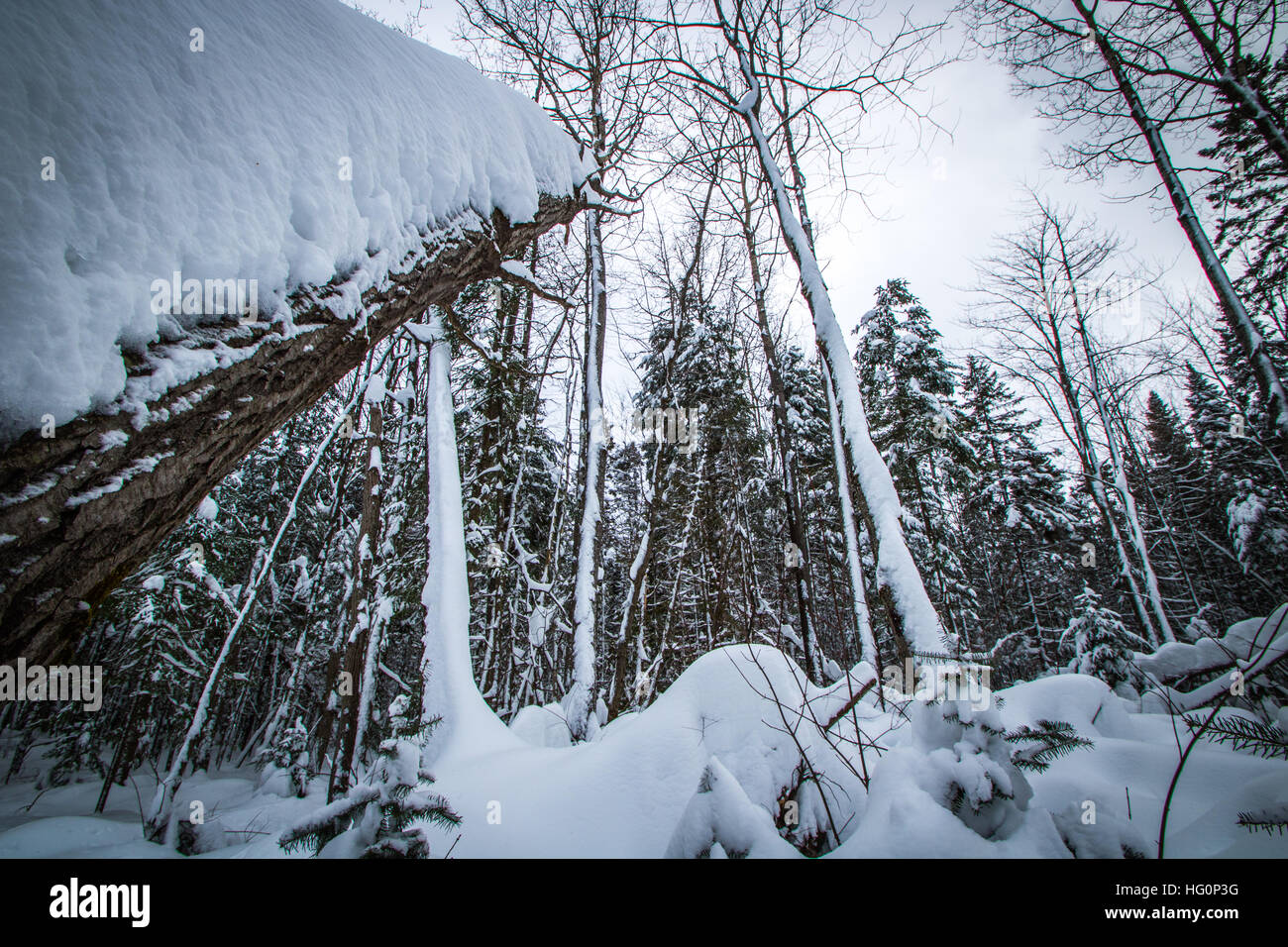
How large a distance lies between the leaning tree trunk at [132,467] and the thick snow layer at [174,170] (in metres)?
0.07

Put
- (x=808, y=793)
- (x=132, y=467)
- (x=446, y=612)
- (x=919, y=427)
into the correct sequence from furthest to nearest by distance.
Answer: (x=919, y=427) → (x=446, y=612) → (x=808, y=793) → (x=132, y=467)

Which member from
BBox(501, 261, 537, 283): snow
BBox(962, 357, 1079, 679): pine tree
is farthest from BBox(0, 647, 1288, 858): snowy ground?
BBox(962, 357, 1079, 679): pine tree

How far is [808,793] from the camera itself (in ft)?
5.78

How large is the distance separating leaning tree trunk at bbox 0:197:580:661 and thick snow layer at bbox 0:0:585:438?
0.07 m

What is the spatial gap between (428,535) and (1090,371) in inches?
714

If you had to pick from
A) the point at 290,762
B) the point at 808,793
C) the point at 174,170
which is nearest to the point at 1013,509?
the point at 808,793

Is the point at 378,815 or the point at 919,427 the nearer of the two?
the point at 378,815

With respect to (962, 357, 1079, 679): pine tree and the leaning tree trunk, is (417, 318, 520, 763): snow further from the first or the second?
(962, 357, 1079, 679): pine tree

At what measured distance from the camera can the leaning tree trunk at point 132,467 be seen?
100 centimetres

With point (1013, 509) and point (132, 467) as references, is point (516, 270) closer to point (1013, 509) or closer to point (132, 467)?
point (132, 467)

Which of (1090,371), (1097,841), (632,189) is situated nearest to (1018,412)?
(1090,371)

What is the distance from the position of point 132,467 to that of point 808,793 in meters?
2.47

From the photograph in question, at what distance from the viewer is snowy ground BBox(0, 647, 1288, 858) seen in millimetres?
1231

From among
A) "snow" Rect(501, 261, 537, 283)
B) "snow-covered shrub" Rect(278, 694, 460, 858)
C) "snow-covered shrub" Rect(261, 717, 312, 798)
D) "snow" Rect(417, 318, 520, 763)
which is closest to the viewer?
"snow-covered shrub" Rect(278, 694, 460, 858)
